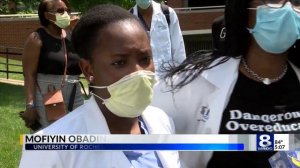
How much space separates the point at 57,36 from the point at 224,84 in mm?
3066

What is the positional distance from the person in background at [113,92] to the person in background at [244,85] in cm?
28

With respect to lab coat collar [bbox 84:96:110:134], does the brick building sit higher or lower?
lower

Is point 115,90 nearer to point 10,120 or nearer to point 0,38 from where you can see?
point 10,120

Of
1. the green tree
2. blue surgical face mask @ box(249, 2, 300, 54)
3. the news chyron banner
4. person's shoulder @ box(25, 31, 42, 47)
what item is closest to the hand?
person's shoulder @ box(25, 31, 42, 47)

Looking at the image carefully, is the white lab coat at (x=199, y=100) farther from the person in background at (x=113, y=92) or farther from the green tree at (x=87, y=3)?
the green tree at (x=87, y=3)

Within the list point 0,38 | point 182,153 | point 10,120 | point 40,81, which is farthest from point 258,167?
point 0,38

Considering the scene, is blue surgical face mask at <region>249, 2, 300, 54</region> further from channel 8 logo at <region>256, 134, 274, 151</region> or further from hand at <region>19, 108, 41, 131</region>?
hand at <region>19, 108, 41, 131</region>

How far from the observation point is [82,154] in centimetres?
207

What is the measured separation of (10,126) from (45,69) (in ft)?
13.2

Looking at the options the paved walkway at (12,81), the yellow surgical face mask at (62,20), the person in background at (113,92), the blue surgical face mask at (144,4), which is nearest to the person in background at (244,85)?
the person in background at (113,92)

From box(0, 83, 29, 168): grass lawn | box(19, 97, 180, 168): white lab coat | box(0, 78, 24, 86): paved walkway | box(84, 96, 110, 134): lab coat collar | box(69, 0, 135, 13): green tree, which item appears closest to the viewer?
A: box(19, 97, 180, 168): white lab coat

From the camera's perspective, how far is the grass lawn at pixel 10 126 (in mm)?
7043

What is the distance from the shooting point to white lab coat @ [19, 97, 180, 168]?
2.03 meters

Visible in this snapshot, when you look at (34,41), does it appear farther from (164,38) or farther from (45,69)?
(164,38)
